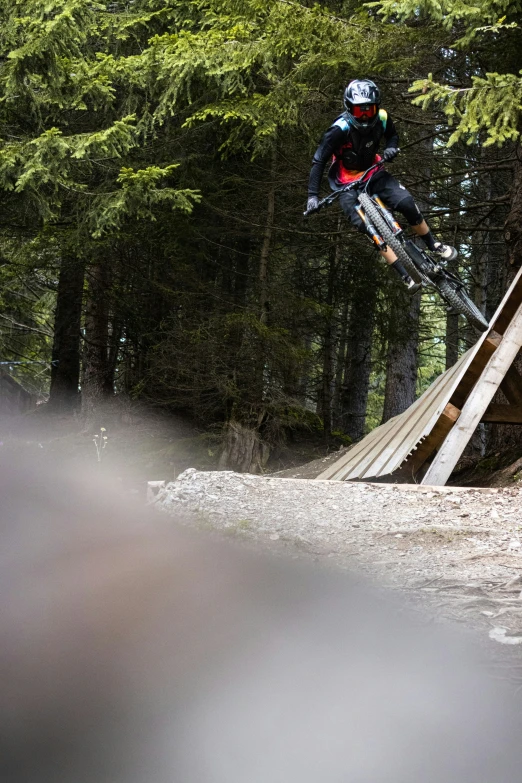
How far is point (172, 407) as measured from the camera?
14.0 metres

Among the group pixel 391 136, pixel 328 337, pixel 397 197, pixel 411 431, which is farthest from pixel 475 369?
pixel 328 337

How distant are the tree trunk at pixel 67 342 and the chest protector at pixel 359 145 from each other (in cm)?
877

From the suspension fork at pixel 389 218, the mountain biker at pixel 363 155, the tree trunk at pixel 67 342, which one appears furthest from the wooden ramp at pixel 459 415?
the tree trunk at pixel 67 342

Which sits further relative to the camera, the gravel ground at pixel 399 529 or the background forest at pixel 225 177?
the background forest at pixel 225 177

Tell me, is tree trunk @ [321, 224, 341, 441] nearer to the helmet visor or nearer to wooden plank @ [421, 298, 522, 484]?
wooden plank @ [421, 298, 522, 484]

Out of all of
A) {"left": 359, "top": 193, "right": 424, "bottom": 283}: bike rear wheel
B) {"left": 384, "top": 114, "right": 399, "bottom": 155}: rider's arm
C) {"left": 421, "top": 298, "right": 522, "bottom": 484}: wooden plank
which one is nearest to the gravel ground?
{"left": 421, "top": 298, "right": 522, "bottom": 484}: wooden plank

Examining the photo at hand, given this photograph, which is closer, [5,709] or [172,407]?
[5,709]

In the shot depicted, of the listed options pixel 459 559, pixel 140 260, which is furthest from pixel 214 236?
pixel 459 559

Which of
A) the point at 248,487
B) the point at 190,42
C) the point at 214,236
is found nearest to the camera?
the point at 248,487

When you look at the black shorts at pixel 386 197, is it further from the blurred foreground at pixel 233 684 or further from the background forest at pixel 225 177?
the blurred foreground at pixel 233 684

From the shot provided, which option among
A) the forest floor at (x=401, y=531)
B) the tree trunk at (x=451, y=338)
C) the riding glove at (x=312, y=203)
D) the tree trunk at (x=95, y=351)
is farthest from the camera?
the tree trunk at (x=451, y=338)

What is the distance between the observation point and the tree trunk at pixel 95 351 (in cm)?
1427

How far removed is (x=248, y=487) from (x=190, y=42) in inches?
245

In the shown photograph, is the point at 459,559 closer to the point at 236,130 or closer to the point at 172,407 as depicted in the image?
the point at 236,130
